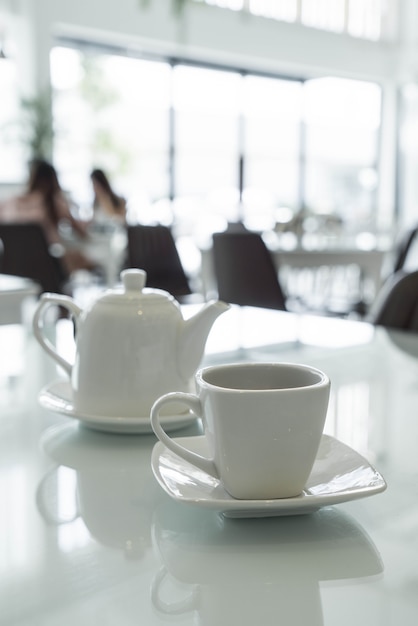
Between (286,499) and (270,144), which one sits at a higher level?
(270,144)

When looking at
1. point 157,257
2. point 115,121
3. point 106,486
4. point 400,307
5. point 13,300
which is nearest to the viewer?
point 106,486

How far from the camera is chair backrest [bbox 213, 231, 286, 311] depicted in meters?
2.19

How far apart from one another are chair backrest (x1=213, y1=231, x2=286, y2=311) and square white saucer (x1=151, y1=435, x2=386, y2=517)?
5.55 feet

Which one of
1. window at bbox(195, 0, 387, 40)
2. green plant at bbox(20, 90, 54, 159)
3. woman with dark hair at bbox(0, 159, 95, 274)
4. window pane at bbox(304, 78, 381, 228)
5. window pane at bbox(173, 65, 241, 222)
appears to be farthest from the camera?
window pane at bbox(304, 78, 381, 228)

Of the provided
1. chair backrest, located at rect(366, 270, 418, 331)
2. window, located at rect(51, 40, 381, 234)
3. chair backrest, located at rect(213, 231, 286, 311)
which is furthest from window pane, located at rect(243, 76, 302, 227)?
chair backrest, located at rect(366, 270, 418, 331)

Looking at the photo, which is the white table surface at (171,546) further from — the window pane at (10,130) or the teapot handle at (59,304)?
the window pane at (10,130)

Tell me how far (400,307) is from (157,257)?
5.68 ft

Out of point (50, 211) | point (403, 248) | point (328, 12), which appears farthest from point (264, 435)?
point (328, 12)

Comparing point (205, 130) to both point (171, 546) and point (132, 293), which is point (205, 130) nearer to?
point (132, 293)

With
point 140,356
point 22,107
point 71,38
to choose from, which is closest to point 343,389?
point 140,356

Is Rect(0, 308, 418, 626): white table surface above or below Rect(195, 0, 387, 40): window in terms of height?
below

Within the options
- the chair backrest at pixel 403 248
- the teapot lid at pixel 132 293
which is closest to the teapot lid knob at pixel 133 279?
the teapot lid at pixel 132 293

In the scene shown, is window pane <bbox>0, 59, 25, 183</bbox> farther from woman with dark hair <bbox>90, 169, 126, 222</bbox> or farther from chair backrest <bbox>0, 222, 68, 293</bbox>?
chair backrest <bbox>0, 222, 68, 293</bbox>

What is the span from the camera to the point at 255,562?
357 millimetres
